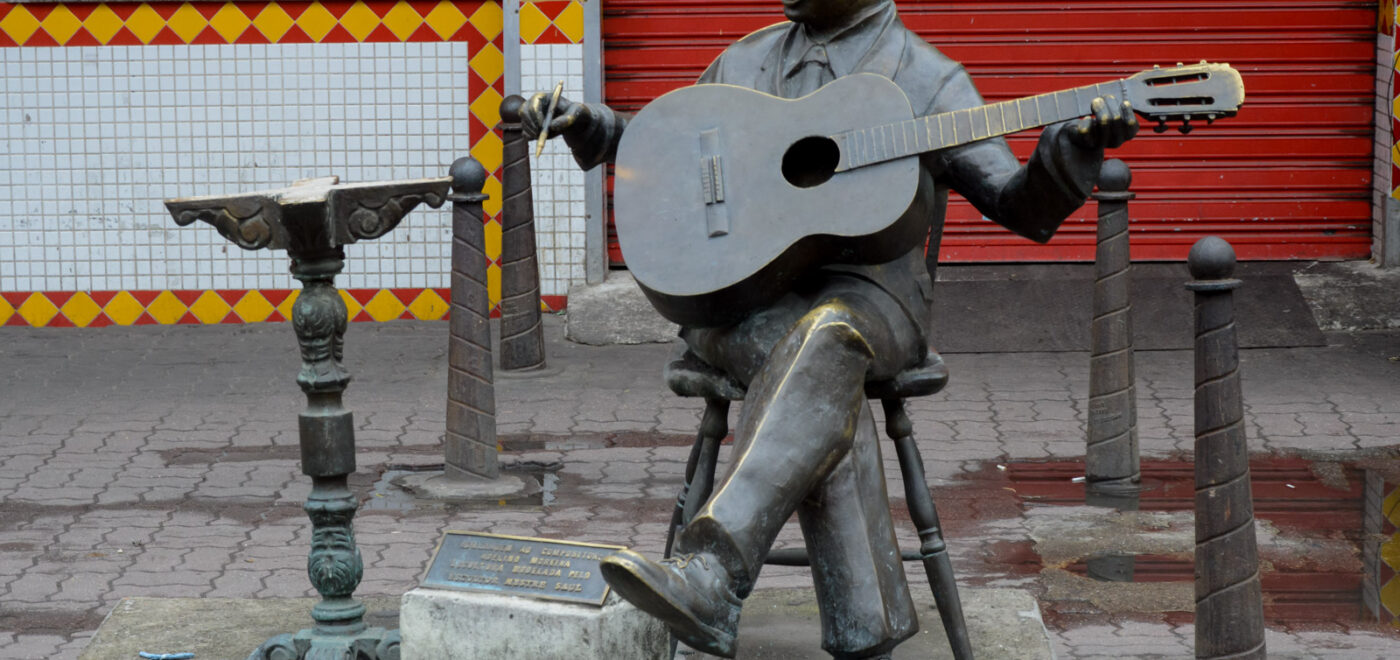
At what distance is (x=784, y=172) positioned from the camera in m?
4.02

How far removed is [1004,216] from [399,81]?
5837 mm

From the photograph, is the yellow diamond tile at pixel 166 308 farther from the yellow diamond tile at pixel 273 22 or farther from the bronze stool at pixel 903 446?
the bronze stool at pixel 903 446

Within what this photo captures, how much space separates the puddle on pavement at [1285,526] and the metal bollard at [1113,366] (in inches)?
3.8

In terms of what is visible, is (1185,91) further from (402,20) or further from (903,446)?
(402,20)

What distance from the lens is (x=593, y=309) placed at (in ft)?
29.6

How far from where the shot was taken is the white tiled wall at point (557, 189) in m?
8.98

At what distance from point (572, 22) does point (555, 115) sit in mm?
4953

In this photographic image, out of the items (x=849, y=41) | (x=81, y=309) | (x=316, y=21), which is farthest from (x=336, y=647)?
(x=81, y=309)

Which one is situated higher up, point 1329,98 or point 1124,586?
point 1329,98

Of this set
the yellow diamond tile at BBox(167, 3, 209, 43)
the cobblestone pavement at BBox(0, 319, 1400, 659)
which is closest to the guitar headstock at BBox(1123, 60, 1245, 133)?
the cobblestone pavement at BBox(0, 319, 1400, 659)

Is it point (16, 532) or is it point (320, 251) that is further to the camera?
point (16, 532)

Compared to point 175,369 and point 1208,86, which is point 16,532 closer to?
point 175,369

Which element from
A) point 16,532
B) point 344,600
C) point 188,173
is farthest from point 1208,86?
point 188,173

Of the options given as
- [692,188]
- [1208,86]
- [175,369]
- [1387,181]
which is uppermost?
[1208,86]
